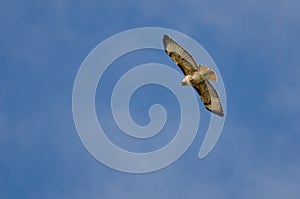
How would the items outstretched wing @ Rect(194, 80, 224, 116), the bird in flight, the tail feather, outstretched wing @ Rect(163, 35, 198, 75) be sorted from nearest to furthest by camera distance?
the tail feather, the bird in flight, outstretched wing @ Rect(163, 35, 198, 75), outstretched wing @ Rect(194, 80, 224, 116)

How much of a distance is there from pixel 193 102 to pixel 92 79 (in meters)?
3.82

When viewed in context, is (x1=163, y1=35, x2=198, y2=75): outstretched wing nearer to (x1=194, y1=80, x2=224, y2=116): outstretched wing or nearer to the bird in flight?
the bird in flight

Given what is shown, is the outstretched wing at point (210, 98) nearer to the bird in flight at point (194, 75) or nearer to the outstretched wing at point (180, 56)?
the bird in flight at point (194, 75)

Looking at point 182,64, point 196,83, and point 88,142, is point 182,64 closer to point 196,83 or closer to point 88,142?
point 196,83

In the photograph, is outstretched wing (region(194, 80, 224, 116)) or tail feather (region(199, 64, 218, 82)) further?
outstretched wing (region(194, 80, 224, 116))

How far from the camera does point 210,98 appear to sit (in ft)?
172

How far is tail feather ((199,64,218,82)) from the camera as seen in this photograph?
166ft

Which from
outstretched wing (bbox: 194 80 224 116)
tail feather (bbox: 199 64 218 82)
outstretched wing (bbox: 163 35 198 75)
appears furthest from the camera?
outstretched wing (bbox: 194 80 224 116)

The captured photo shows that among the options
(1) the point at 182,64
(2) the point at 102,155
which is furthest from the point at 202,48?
(2) the point at 102,155

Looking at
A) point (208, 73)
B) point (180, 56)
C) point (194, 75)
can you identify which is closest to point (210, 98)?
point (194, 75)

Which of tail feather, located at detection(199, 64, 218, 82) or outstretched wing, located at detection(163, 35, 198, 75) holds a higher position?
outstretched wing, located at detection(163, 35, 198, 75)

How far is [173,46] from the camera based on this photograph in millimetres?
51906

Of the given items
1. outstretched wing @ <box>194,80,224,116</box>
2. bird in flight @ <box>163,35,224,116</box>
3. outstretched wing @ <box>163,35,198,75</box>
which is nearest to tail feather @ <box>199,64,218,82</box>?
bird in flight @ <box>163,35,224,116</box>

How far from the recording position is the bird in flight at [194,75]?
51.4m
